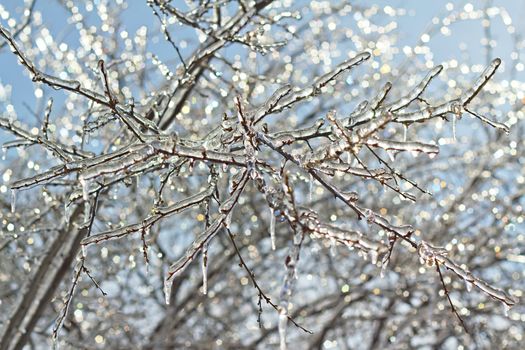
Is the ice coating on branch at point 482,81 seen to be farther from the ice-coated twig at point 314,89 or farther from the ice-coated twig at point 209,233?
the ice-coated twig at point 209,233

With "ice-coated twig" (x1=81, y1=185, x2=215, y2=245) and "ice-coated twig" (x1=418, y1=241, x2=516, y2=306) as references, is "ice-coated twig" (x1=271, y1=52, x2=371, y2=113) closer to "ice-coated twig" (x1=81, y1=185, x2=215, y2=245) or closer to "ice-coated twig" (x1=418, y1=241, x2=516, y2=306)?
"ice-coated twig" (x1=81, y1=185, x2=215, y2=245)

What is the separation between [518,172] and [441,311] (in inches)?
93.7

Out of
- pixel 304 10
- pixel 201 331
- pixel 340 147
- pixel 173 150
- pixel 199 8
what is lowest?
pixel 340 147

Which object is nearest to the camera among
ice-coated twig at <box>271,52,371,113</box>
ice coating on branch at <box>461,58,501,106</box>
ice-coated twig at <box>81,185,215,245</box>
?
ice coating on branch at <box>461,58,501,106</box>

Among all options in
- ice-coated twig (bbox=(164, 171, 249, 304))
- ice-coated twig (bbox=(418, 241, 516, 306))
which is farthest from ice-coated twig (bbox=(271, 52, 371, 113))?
ice-coated twig (bbox=(418, 241, 516, 306))

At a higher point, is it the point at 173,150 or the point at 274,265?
the point at 274,265

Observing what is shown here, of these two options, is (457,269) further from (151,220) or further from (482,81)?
(151,220)

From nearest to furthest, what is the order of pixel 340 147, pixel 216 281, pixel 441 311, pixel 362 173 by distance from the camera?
pixel 340 147
pixel 362 173
pixel 441 311
pixel 216 281

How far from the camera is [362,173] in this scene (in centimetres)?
188

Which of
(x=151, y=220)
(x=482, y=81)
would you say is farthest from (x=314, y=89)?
(x=151, y=220)

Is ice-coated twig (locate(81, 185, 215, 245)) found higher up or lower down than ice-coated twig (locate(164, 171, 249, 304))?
higher up

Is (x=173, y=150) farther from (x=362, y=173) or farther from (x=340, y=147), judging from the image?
(x=362, y=173)

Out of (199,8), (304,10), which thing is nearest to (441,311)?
(304,10)

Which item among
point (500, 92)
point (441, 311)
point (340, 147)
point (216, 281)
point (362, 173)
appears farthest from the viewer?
point (500, 92)
